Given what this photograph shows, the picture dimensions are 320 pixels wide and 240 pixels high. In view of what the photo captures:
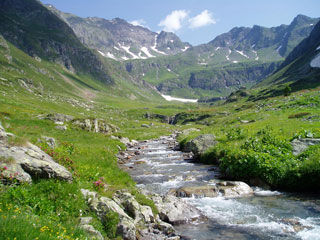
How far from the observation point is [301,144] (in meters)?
21.4

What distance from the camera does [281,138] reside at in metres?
24.0

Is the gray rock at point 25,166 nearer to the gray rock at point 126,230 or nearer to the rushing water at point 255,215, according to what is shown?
the gray rock at point 126,230

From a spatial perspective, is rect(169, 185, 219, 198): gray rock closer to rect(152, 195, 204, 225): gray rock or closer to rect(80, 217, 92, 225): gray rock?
rect(152, 195, 204, 225): gray rock

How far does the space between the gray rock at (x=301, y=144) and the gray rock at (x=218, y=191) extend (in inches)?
235

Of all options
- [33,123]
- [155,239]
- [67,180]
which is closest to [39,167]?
[67,180]

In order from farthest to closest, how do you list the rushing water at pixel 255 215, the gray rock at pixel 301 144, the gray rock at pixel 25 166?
the gray rock at pixel 301 144
the rushing water at pixel 255 215
the gray rock at pixel 25 166

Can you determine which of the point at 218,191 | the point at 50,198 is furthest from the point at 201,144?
the point at 50,198

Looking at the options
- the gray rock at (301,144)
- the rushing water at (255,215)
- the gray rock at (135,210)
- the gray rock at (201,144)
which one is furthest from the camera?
the gray rock at (201,144)

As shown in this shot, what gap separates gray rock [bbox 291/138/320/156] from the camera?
67.2 ft

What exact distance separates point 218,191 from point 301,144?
958 centimetres

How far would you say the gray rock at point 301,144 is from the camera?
67.2 ft

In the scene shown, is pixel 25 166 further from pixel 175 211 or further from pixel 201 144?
pixel 201 144

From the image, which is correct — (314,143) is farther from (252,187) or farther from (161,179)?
(161,179)

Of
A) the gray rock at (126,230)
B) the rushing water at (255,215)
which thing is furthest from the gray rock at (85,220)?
the rushing water at (255,215)
